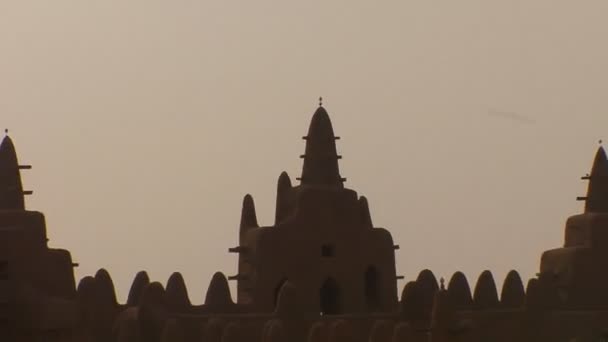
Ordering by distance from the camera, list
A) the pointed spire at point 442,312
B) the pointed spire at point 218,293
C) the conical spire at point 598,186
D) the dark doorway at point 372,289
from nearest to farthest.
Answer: the pointed spire at point 442,312
the pointed spire at point 218,293
the dark doorway at point 372,289
the conical spire at point 598,186

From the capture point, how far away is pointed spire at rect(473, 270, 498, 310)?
4631 centimetres

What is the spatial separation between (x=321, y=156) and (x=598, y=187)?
713 centimetres

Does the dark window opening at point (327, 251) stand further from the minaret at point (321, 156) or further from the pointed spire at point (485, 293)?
the pointed spire at point (485, 293)

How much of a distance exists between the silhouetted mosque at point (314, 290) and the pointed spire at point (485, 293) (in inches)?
0.9

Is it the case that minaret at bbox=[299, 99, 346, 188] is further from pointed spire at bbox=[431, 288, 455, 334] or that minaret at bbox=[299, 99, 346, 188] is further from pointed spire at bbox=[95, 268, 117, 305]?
pointed spire at bbox=[431, 288, 455, 334]

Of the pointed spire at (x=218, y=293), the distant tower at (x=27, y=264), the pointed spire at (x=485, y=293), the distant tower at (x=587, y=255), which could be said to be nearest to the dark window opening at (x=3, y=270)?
the distant tower at (x=27, y=264)

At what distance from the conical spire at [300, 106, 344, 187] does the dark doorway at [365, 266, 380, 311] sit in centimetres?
227

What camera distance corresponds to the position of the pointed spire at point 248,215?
4819cm

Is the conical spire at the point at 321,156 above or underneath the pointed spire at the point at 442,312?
above

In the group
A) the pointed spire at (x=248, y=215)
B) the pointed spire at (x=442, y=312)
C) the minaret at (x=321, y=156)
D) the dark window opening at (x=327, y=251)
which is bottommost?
the pointed spire at (x=442, y=312)

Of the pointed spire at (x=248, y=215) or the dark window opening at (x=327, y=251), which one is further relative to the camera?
the pointed spire at (x=248, y=215)

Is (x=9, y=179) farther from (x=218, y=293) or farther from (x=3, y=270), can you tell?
(x=218, y=293)

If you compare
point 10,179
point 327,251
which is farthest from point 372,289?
point 10,179

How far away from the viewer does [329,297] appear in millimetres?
47062
